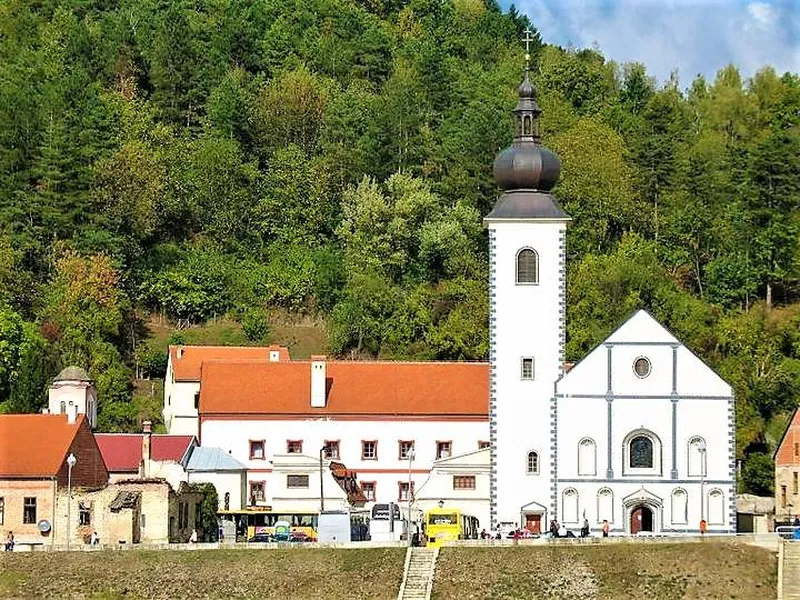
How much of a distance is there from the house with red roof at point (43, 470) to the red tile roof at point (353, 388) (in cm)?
1001

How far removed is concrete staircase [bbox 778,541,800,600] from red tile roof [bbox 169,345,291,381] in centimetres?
3018

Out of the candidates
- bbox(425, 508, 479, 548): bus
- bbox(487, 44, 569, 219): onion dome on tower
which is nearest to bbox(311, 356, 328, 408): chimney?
bbox(487, 44, 569, 219): onion dome on tower

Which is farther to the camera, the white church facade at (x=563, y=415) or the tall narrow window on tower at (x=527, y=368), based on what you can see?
the tall narrow window on tower at (x=527, y=368)

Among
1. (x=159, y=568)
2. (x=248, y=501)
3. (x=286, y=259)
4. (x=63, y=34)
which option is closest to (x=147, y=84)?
(x=63, y=34)

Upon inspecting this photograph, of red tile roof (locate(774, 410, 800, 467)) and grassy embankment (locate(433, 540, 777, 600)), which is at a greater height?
red tile roof (locate(774, 410, 800, 467))

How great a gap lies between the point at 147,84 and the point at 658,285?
36.9m

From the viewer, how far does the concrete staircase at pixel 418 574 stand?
2320 inches

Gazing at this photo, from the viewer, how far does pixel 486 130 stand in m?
105

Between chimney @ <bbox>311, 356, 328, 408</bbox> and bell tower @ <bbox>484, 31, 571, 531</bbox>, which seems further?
chimney @ <bbox>311, 356, 328, 408</bbox>

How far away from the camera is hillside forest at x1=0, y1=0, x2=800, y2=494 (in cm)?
9138

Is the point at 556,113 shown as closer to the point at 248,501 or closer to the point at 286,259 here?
the point at 286,259

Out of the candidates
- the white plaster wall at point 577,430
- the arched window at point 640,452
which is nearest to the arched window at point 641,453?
the arched window at point 640,452

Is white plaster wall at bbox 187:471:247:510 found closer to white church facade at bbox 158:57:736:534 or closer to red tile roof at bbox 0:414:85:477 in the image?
white church facade at bbox 158:57:736:534

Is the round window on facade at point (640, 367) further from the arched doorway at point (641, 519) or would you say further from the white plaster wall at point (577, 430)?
the arched doorway at point (641, 519)
